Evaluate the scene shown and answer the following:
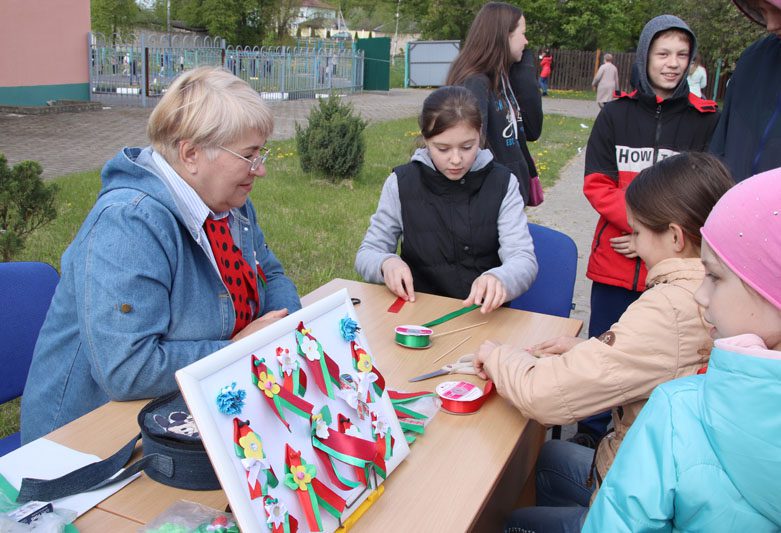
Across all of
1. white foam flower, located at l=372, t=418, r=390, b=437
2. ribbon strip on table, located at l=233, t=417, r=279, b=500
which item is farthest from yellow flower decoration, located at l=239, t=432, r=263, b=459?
white foam flower, located at l=372, t=418, r=390, b=437

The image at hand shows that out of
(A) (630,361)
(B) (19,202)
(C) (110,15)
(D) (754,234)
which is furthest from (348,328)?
(C) (110,15)

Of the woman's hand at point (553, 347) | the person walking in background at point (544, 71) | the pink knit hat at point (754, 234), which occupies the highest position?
the person walking in background at point (544, 71)

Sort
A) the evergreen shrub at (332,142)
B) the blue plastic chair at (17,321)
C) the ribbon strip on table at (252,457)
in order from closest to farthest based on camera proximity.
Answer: the ribbon strip on table at (252,457) < the blue plastic chair at (17,321) < the evergreen shrub at (332,142)

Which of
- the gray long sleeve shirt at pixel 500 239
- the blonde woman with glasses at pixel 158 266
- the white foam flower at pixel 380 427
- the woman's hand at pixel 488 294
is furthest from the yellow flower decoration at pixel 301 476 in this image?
the gray long sleeve shirt at pixel 500 239

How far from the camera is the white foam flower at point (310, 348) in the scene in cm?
134

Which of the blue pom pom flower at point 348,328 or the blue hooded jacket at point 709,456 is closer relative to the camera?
the blue hooded jacket at point 709,456

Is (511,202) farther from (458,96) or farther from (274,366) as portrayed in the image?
(274,366)

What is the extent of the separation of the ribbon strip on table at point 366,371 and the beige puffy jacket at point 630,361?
16.3 inches

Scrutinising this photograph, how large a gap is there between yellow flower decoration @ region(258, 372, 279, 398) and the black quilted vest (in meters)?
1.65

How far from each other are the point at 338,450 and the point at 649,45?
2670 mm

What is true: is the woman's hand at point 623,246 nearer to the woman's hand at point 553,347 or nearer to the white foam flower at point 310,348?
the woman's hand at point 553,347

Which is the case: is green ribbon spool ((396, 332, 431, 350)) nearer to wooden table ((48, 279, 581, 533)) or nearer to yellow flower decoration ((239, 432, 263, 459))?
wooden table ((48, 279, 581, 533))

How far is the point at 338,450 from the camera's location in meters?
1.32

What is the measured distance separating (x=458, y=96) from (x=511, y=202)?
0.47 meters
